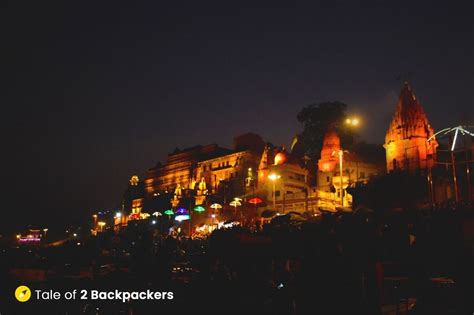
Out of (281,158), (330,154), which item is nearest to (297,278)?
(330,154)

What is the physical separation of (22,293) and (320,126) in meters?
61.3

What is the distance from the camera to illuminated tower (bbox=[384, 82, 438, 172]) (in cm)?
4109

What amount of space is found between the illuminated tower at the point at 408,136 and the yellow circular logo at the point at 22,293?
38.3 metres

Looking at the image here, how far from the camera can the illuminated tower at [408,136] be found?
1618 inches

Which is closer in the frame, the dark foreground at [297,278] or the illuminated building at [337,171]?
the dark foreground at [297,278]

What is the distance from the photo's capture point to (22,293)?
22.9ft

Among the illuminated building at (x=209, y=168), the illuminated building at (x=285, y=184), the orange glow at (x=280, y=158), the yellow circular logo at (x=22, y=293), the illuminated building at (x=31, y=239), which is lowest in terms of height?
the yellow circular logo at (x=22, y=293)

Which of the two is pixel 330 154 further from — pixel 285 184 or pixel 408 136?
pixel 408 136

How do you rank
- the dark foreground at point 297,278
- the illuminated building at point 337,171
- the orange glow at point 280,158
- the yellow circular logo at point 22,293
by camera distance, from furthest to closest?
the orange glow at point 280,158
the illuminated building at point 337,171
the dark foreground at point 297,278
the yellow circular logo at point 22,293

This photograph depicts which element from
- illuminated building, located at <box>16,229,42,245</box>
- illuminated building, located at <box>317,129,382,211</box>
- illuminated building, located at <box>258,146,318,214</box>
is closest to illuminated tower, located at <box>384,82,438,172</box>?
illuminated building, located at <box>317,129,382,211</box>

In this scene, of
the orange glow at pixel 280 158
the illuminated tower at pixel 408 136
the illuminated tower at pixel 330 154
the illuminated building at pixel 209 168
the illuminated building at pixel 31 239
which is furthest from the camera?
the illuminated building at pixel 209 168

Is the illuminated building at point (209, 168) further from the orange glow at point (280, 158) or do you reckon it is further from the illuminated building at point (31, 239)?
the illuminated building at point (31, 239)

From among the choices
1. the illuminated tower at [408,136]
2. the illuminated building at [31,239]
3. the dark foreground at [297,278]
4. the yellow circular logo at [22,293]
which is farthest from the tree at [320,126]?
the yellow circular logo at [22,293]

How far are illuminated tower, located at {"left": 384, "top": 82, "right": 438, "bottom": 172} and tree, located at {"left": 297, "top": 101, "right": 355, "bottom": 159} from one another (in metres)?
20.2
